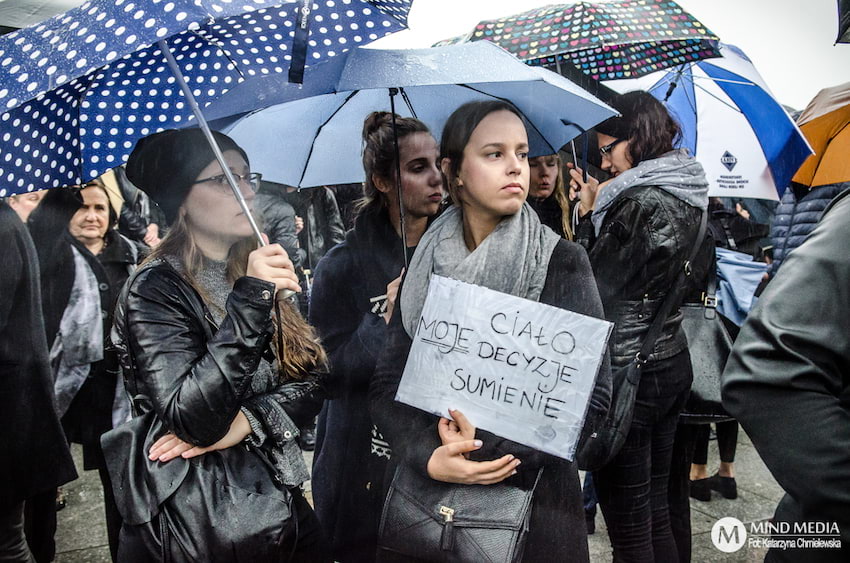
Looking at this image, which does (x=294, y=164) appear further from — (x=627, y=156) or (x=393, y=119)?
(x=627, y=156)

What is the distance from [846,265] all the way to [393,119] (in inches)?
55.8

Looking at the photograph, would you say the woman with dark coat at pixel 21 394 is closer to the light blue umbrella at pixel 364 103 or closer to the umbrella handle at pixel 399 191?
the light blue umbrella at pixel 364 103

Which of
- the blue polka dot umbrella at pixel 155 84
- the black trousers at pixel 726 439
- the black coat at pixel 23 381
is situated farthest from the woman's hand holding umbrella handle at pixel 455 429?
the black trousers at pixel 726 439

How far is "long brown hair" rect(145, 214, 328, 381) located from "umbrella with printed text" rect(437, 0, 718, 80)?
1229mm

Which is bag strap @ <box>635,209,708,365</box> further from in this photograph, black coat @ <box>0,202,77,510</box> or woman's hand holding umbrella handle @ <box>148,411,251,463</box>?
black coat @ <box>0,202,77,510</box>

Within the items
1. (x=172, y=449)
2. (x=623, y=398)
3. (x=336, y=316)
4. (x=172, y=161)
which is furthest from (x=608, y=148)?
(x=172, y=449)

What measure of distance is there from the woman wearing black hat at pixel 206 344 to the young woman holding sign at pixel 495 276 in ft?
1.27

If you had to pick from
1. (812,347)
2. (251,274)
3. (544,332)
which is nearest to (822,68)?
(544,332)

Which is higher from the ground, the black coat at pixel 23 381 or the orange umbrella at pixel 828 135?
the orange umbrella at pixel 828 135

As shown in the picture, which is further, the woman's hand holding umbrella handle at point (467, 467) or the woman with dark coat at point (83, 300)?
the woman with dark coat at point (83, 300)

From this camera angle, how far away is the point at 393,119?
2.30 meters

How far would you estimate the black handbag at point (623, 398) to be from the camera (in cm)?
227

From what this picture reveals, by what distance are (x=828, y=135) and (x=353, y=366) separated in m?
2.19

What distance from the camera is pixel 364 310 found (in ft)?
7.84
